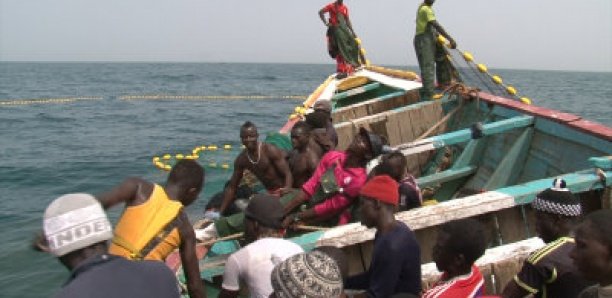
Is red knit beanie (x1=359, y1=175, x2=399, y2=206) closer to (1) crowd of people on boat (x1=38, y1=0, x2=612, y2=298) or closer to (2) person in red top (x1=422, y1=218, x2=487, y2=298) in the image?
(1) crowd of people on boat (x1=38, y1=0, x2=612, y2=298)

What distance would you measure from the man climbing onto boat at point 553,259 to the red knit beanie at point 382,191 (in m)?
0.72

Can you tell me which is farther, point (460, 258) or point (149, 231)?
point (149, 231)

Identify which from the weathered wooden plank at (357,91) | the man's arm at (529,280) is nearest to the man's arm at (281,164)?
the man's arm at (529,280)

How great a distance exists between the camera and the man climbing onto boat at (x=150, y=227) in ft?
8.80

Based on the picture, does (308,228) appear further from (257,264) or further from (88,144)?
(88,144)

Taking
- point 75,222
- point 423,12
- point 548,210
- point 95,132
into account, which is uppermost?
point 423,12

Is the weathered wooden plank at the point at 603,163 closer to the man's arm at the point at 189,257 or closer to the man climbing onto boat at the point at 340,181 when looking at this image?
the man climbing onto boat at the point at 340,181

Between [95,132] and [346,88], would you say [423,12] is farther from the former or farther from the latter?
[95,132]

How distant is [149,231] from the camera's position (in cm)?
270

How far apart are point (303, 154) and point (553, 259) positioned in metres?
3.21

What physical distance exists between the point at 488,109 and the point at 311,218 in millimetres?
3357

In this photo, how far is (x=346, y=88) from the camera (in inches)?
474

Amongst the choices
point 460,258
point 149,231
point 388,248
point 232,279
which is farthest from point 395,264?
point 149,231

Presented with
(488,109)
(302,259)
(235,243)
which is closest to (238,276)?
(302,259)
